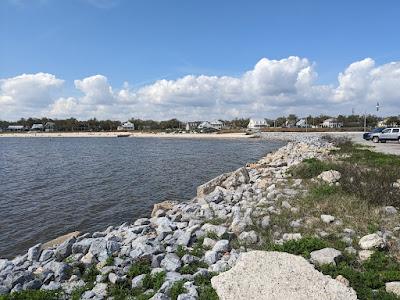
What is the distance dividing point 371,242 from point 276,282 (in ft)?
9.12

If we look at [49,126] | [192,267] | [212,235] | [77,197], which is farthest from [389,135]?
[49,126]

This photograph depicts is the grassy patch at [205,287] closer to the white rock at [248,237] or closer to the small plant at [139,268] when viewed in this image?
the small plant at [139,268]

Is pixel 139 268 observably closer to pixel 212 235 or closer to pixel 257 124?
pixel 212 235

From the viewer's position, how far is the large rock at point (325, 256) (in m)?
6.48

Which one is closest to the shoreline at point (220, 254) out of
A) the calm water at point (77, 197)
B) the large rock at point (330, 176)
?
the large rock at point (330, 176)

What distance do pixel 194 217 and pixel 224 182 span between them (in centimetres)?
643

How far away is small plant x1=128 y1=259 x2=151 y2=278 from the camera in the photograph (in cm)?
653

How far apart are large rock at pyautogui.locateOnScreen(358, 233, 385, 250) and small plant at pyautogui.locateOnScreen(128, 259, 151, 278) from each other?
4376 mm

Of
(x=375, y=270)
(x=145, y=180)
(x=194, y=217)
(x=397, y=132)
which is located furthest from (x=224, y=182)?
(x=397, y=132)

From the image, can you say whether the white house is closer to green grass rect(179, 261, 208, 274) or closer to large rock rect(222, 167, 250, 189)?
large rock rect(222, 167, 250, 189)

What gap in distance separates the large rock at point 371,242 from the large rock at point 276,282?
5.62 feet

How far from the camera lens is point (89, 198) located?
18.7 meters

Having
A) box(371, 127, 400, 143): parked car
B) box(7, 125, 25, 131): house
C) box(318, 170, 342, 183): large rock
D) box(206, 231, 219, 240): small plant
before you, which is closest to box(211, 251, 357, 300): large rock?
box(206, 231, 219, 240): small plant

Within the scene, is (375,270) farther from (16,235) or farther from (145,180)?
(145,180)
